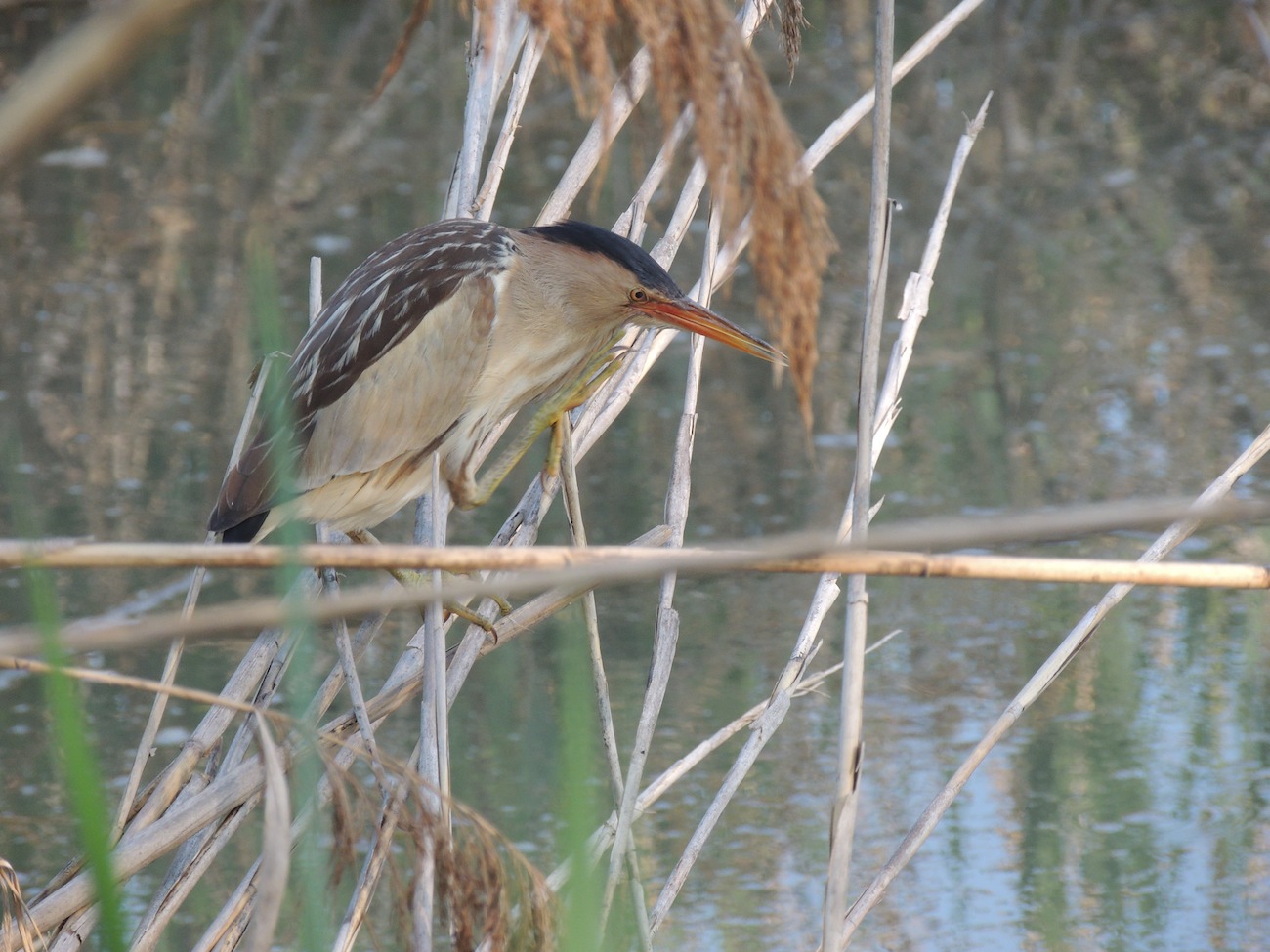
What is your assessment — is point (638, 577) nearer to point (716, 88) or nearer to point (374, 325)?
point (716, 88)

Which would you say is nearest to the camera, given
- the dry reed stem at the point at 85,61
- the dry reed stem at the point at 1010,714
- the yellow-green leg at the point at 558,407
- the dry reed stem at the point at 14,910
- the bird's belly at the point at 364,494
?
the dry reed stem at the point at 85,61

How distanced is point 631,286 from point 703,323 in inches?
4.1

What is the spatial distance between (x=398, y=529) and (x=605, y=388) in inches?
35.9

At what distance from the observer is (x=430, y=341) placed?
5.42ft

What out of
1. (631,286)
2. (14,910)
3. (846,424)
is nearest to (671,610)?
(631,286)

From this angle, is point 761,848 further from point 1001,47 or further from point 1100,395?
point 1001,47

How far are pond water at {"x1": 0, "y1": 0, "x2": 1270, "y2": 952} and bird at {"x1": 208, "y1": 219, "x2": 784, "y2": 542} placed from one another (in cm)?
16

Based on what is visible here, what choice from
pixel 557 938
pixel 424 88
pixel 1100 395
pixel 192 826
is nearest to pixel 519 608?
pixel 192 826

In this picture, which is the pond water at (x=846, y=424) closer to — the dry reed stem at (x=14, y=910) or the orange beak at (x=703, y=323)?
the orange beak at (x=703, y=323)

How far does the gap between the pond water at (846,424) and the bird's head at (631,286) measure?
18 cm

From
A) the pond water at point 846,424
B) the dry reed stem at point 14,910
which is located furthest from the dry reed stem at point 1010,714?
the dry reed stem at point 14,910

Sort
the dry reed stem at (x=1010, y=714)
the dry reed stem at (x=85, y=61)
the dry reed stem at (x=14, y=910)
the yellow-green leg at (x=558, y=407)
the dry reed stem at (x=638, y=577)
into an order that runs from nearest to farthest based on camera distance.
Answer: the dry reed stem at (x=85, y=61) < the dry reed stem at (x=638, y=577) < the dry reed stem at (x=14, y=910) < the dry reed stem at (x=1010, y=714) < the yellow-green leg at (x=558, y=407)

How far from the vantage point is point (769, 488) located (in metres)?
2.77

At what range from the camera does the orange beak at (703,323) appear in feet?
5.15
